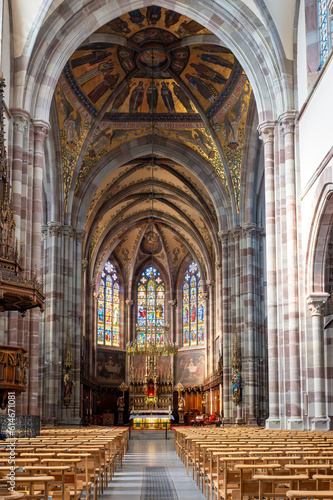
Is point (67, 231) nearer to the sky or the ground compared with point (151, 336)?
nearer to the sky

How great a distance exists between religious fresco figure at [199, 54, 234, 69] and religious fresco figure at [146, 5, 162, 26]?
8.35 feet

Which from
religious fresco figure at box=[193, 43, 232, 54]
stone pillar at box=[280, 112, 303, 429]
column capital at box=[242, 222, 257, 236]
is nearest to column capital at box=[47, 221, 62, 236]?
column capital at box=[242, 222, 257, 236]

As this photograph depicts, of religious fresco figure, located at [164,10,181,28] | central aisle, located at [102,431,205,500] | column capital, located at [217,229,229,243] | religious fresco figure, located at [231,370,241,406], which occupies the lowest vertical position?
central aisle, located at [102,431,205,500]

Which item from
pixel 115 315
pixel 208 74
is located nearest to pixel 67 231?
pixel 208 74

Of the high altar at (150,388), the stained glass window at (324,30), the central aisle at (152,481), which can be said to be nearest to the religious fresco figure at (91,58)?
the stained glass window at (324,30)

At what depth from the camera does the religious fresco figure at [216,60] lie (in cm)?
2647

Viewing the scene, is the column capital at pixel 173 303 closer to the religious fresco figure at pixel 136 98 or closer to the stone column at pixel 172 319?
the stone column at pixel 172 319

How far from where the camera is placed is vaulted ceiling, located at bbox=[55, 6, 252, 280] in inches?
1024

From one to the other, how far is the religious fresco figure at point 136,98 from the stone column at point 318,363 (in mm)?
14961

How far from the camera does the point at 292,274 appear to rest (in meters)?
18.3

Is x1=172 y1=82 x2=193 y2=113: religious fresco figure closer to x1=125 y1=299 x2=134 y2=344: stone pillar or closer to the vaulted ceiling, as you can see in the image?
the vaulted ceiling

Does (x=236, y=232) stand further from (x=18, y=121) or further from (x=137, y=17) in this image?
(x=18, y=121)

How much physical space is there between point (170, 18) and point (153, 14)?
0.65 m

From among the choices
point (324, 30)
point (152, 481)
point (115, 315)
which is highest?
point (324, 30)
